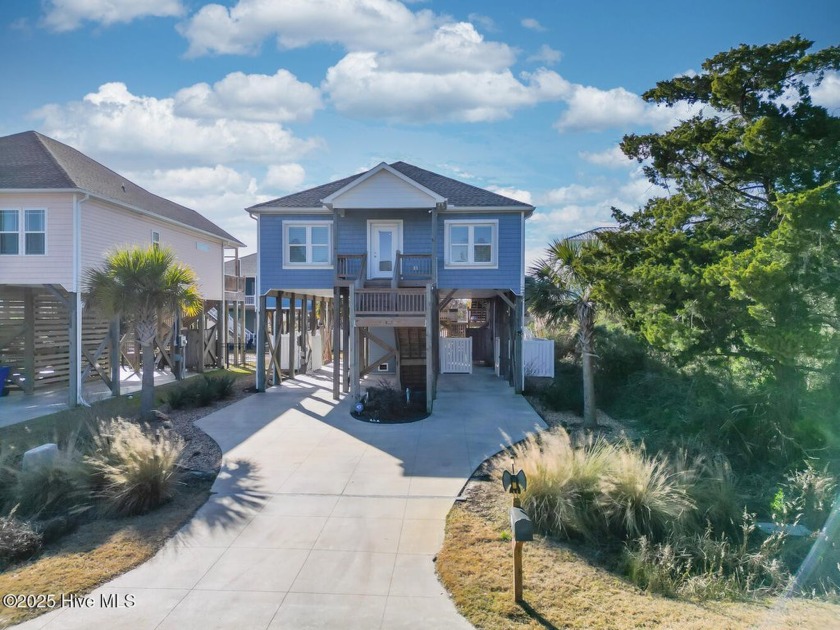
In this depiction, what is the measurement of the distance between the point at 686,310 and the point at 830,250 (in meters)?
2.30

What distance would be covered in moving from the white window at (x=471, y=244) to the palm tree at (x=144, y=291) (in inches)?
298

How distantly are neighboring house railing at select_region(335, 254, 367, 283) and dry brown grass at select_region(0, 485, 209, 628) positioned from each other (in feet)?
30.1

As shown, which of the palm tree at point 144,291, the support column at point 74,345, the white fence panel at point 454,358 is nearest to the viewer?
the palm tree at point 144,291

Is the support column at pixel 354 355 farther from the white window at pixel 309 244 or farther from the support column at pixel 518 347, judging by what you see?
the support column at pixel 518 347

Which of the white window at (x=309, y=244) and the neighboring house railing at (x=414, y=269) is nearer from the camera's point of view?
the neighboring house railing at (x=414, y=269)

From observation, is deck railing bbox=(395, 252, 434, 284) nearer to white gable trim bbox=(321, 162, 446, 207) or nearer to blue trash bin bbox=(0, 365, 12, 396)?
white gable trim bbox=(321, 162, 446, 207)

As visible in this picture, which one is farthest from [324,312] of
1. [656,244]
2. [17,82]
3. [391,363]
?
[656,244]

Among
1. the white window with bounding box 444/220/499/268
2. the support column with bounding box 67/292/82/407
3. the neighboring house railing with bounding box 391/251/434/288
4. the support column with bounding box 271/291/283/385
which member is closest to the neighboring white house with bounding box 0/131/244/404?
the support column with bounding box 67/292/82/407

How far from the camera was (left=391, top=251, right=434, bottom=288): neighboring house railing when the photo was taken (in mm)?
15461

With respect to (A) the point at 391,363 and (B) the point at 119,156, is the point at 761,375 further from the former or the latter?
(B) the point at 119,156

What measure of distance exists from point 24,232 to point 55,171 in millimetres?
1895

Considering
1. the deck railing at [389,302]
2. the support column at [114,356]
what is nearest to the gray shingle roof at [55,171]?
the support column at [114,356]

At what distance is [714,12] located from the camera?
1106 cm

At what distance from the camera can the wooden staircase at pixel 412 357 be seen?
1633 centimetres
